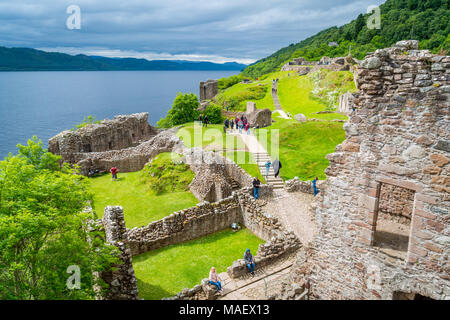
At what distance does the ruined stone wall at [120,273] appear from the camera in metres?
12.1

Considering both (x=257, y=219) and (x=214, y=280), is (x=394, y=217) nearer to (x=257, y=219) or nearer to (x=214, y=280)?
(x=257, y=219)

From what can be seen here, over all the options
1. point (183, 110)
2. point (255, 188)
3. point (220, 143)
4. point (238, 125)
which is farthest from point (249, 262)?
point (183, 110)

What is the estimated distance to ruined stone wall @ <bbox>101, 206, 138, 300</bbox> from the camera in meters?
12.1

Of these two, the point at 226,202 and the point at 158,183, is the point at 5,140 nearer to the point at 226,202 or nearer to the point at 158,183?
the point at 158,183

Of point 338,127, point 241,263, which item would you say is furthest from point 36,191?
point 338,127

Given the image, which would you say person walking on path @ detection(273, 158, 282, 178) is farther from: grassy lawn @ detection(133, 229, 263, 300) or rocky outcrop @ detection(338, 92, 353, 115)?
rocky outcrop @ detection(338, 92, 353, 115)

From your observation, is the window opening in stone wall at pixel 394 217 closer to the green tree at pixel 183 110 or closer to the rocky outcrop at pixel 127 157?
the rocky outcrop at pixel 127 157

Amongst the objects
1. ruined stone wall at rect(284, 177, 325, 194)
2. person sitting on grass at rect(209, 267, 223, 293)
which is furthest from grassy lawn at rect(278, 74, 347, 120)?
person sitting on grass at rect(209, 267, 223, 293)

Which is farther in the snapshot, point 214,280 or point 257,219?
point 257,219

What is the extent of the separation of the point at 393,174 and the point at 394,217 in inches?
258

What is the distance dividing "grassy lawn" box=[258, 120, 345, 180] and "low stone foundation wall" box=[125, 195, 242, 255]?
6622 mm

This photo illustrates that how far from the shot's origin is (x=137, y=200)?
25109 millimetres

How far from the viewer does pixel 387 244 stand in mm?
9945
